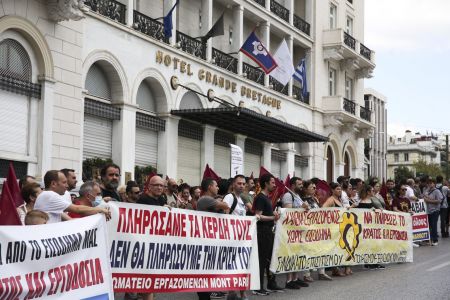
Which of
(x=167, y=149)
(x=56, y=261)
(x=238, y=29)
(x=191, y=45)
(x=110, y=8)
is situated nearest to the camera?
(x=56, y=261)

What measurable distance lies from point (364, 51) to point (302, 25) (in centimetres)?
692

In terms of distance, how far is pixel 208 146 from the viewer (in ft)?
84.8

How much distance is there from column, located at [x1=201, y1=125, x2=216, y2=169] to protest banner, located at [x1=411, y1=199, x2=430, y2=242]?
817 centimetres

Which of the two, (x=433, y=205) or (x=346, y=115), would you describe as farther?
(x=346, y=115)

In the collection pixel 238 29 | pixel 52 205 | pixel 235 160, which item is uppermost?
pixel 238 29

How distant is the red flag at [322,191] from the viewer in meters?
14.6

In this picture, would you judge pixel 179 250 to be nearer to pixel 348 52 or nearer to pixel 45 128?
pixel 45 128

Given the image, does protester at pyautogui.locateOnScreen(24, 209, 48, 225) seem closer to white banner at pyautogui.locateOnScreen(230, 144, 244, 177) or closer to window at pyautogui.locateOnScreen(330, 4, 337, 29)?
white banner at pyautogui.locateOnScreen(230, 144, 244, 177)

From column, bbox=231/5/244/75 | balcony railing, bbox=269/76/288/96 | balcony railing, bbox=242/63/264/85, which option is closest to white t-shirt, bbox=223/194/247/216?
column, bbox=231/5/244/75

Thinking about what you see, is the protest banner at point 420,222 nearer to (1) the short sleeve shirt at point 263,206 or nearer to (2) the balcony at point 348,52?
(1) the short sleeve shirt at point 263,206

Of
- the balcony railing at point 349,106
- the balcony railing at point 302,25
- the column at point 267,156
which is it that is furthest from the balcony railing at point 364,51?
the column at point 267,156

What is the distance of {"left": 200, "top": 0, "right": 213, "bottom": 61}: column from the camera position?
25.3 metres

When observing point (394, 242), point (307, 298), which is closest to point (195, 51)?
point (394, 242)

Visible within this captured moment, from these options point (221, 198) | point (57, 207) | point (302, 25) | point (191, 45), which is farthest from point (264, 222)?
point (302, 25)
